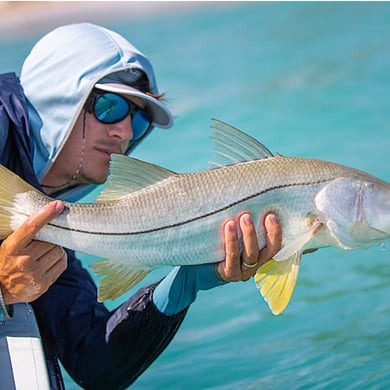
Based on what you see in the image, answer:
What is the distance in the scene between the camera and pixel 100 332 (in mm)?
3002

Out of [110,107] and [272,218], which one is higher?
[110,107]

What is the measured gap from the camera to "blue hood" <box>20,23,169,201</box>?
304cm

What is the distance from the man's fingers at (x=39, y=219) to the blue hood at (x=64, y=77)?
A: 0.82 m

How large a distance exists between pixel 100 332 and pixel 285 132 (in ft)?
16.3

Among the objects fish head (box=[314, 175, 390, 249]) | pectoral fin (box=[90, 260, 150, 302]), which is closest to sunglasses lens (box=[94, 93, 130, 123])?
pectoral fin (box=[90, 260, 150, 302])

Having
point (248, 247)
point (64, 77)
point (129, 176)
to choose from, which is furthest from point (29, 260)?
point (64, 77)

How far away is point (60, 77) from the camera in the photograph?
3.10 meters

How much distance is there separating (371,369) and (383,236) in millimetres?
1456

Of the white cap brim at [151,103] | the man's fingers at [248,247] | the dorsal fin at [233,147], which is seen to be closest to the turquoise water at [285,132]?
the white cap brim at [151,103]

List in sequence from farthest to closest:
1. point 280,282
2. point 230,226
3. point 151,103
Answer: point 151,103 → point 280,282 → point 230,226

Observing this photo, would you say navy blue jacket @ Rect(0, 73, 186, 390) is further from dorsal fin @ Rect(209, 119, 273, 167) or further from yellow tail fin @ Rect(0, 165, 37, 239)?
dorsal fin @ Rect(209, 119, 273, 167)

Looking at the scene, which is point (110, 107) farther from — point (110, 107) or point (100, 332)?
point (100, 332)

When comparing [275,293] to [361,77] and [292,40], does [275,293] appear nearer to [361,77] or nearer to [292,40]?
[361,77]

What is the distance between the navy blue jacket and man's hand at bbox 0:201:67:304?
0.43m
